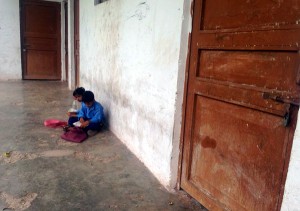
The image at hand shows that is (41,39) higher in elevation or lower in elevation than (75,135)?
higher

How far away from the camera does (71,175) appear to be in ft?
9.89

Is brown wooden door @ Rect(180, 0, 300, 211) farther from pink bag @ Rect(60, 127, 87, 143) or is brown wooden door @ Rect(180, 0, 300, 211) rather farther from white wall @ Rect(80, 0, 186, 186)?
pink bag @ Rect(60, 127, 87, 143)

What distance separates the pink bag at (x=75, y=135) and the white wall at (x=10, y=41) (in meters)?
6.18

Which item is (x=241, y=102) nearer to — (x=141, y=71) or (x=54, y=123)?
(x=141, y=71)

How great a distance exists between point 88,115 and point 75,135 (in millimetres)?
459

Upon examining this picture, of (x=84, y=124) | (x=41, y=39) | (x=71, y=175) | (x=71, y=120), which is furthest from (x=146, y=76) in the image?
(x=41, y=39)

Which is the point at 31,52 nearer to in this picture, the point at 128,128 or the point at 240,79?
the point at 128,128

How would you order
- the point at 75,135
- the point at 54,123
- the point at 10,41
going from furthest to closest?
1. the point at 10,41
2. the point at 54,123
3. the point at 75,135

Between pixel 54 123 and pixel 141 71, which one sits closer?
pixel 141 71

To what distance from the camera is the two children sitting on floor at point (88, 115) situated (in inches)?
168

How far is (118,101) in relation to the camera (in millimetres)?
4156

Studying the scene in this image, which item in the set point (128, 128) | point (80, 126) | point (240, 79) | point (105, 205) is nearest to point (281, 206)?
point (240, 79)

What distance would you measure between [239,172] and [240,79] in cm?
69

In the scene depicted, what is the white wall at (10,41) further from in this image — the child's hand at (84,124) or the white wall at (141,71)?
the child's hand at (84,124)
